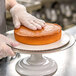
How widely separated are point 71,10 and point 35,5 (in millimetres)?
1005

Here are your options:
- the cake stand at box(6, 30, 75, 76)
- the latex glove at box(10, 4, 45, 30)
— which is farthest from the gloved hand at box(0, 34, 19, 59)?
the latex glove at box(10, 4, 45, 30)

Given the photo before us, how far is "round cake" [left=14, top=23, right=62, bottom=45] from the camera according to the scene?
0.97m

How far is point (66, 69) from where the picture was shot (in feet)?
3.62

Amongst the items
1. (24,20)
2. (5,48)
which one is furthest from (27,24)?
(5,48)

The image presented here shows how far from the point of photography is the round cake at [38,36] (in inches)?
38.1

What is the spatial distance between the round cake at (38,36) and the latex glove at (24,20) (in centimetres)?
3

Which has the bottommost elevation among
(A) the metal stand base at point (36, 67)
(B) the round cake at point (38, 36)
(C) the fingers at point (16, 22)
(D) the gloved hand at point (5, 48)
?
(A) the metal stand base at point (36, 67)

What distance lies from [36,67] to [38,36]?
0.64 feet

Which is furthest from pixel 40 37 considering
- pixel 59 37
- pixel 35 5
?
pixel 35 5

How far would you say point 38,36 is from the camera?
96 cm

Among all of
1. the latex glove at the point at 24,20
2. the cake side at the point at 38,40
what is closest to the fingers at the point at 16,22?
the latex glove at the point at 24,20

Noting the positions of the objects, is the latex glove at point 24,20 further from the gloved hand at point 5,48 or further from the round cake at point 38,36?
the gloved hand at point 5,48

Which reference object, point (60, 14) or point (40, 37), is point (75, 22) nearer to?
point (60, 14)

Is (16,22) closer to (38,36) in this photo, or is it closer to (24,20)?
(24,20)
